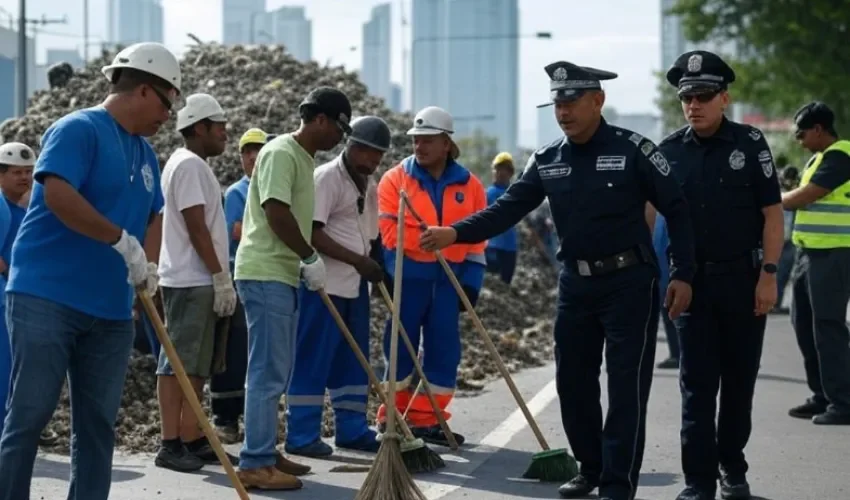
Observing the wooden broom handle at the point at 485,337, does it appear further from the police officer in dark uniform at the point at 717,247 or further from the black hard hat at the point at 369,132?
the police officer in dark uniform at the point at 717,247

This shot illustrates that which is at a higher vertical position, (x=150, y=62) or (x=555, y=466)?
(x=150, y=62)

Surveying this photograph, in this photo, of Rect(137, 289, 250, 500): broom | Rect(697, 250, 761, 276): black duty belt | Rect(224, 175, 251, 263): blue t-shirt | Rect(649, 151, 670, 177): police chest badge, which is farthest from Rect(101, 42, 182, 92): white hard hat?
Rect(224, 175, 251, 263): blue t-shirt

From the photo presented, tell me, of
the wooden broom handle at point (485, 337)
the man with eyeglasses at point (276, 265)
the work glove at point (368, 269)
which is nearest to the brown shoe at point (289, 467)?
the man with eyeglasses at point (276, 265)

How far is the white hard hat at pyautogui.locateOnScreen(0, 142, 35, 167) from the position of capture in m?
9.48

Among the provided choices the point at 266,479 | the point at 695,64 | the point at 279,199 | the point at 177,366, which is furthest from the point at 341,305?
the point at 177,366

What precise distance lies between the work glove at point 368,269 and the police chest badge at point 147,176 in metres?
2.83

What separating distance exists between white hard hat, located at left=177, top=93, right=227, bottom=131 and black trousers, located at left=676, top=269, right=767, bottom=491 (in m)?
2.99

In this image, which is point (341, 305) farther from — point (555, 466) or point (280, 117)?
point (280, 117)

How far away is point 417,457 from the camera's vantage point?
9.09 metres

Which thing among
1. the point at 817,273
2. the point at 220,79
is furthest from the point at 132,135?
the point at 220,79

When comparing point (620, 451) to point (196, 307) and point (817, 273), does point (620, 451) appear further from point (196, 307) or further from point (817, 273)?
point (817, 273)

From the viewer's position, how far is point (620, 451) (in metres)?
7.89

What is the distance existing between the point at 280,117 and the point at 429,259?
328 inches

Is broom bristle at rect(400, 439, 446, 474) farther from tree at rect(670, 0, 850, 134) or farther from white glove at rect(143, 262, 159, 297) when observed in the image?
tree at rect(670, 0, 850, 134)
